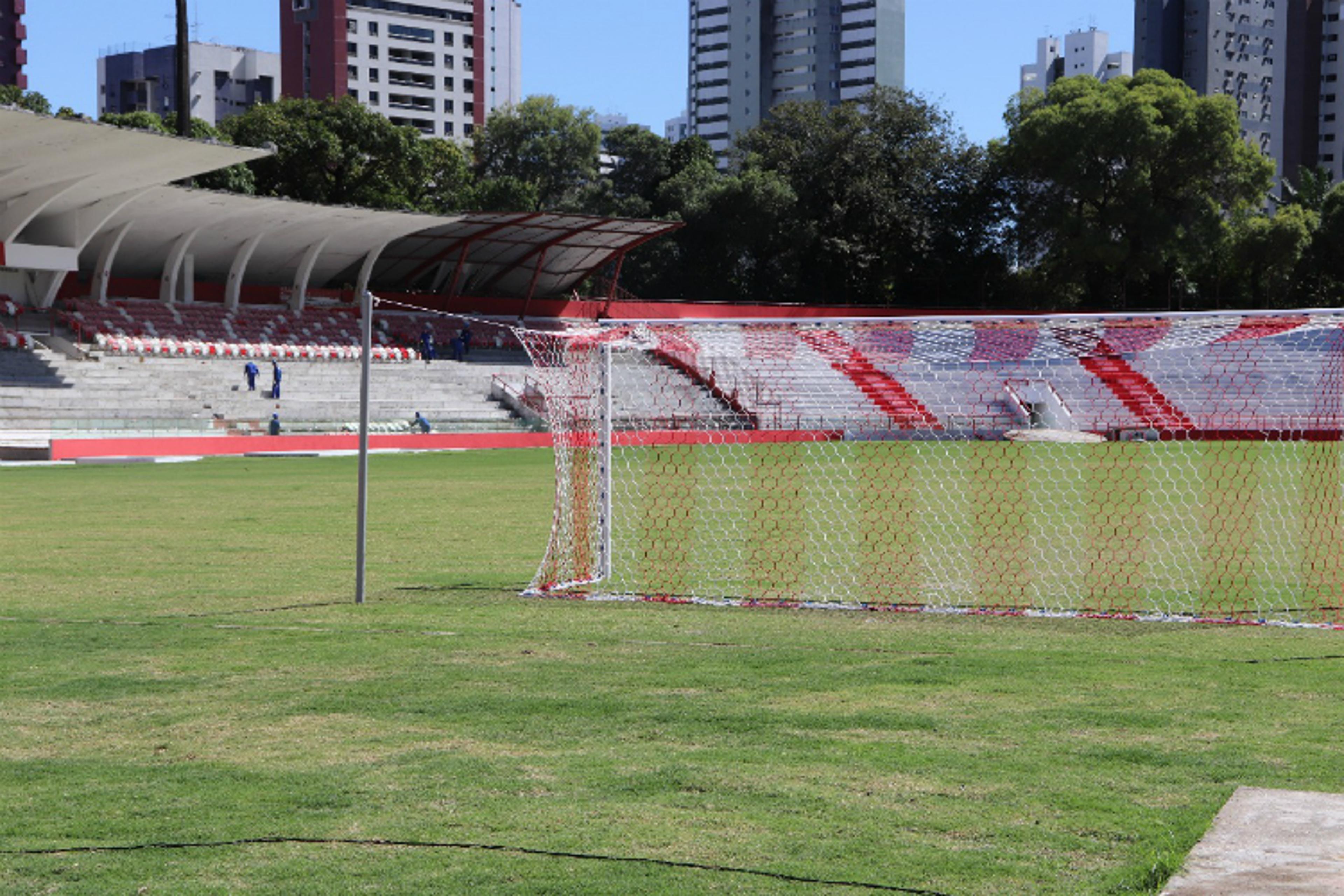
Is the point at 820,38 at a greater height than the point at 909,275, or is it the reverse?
the point at 820,38

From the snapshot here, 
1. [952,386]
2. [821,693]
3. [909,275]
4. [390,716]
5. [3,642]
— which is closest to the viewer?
[390,716]

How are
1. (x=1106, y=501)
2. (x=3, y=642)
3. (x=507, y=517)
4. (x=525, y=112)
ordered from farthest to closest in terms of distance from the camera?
(x=525, y=112) < (x=1106, y=501) < (x=507, y=517) < (x=3, y=642)

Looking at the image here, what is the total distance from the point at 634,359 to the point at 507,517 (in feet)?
10.7

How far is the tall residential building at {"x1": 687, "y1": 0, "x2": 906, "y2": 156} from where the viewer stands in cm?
15038

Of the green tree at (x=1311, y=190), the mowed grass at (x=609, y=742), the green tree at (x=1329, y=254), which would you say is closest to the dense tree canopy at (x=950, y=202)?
the green tree at (x=1329, y=254)

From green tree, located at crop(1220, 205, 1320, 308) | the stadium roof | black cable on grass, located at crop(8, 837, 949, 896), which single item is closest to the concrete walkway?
black cable on grass, located at crop(8, 837, 949, 896)

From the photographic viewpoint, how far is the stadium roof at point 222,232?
3838 cm

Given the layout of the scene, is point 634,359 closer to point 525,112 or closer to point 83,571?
point 83,571

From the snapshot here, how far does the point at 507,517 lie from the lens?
1850 cm

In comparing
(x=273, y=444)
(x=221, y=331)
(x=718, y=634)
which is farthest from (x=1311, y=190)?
(x=718, y=634)

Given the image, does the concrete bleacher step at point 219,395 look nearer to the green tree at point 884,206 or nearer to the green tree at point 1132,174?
the green tree at point 884,206

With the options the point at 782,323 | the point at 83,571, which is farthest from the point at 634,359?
the point at 83,571

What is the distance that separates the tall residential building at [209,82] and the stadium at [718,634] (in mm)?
111831

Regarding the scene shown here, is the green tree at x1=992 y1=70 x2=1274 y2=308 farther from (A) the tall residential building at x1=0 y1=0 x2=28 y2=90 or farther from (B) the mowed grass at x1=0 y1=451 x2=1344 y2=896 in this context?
(A) the tall residential building at x1=0 y1=0 x2=28 y2=90
